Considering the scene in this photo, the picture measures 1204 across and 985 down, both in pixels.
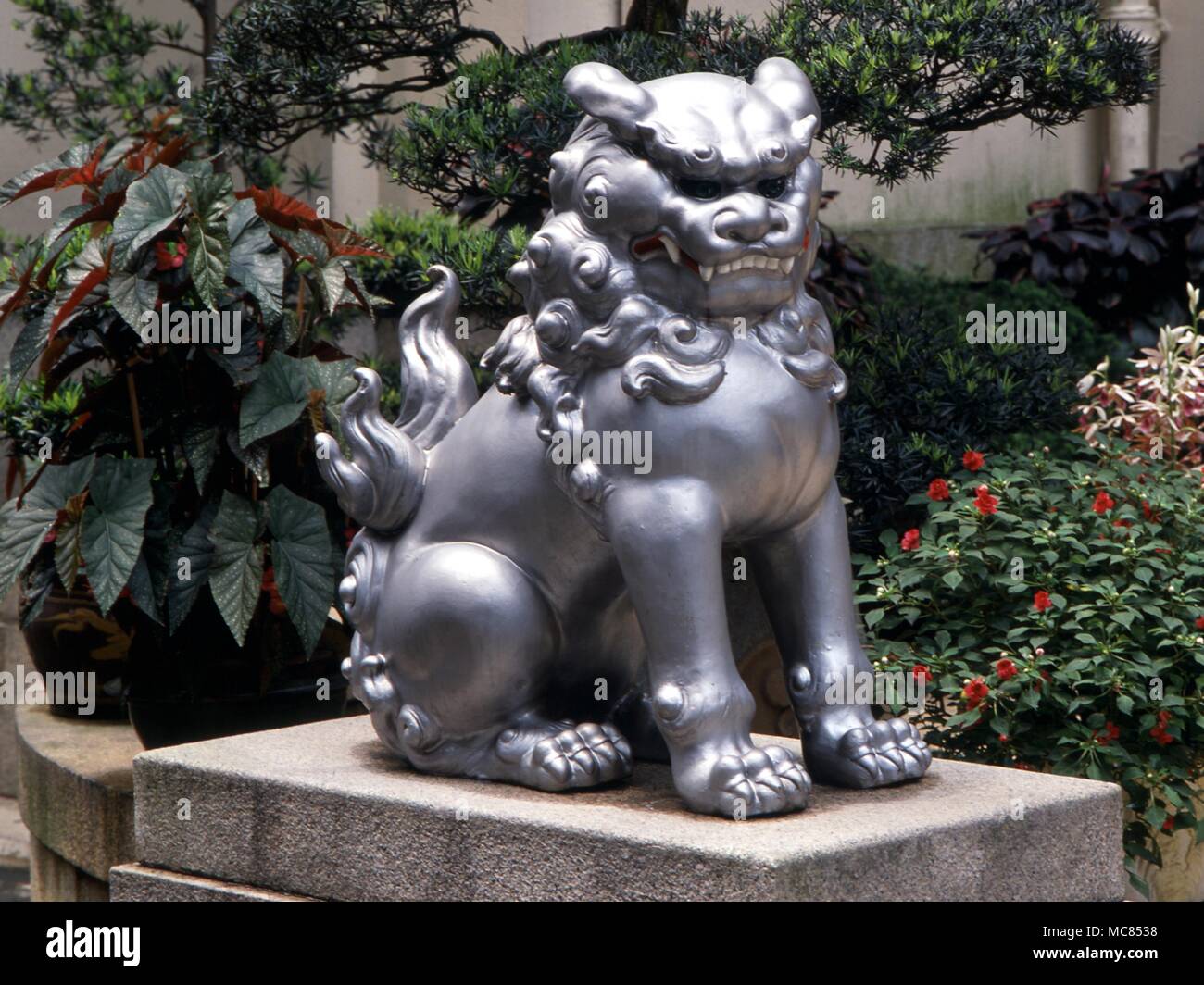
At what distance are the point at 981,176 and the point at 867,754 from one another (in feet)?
19.5

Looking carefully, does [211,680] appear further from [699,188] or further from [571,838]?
[699,188]

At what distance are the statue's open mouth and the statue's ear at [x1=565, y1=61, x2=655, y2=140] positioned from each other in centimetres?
17

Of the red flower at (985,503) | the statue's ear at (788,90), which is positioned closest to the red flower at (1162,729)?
the red flower at (985,503)

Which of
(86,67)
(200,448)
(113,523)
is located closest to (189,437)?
(200,448)

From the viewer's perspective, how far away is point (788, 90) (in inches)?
99.4

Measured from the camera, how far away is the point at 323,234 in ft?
13.3

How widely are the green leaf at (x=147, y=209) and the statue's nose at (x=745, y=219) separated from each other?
189 centimetres

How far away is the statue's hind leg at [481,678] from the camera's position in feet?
8.36

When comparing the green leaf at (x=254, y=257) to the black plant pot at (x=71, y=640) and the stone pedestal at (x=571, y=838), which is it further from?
the stone pedestal at (x=571, y=838)

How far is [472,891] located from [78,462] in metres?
2.04

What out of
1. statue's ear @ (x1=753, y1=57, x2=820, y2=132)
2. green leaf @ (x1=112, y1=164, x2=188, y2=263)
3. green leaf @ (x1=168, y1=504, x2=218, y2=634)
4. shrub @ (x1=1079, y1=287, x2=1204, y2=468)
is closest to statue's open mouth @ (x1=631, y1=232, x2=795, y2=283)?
statue's ear @ (x1=753, y1=57, x2=820, y2=132)

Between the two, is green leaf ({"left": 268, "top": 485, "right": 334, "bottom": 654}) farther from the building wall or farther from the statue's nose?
the building wall

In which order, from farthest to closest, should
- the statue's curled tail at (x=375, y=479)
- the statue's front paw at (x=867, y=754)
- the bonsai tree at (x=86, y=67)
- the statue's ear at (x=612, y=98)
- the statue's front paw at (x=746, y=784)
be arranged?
1. the bonsai tree at (x=86, y=67)
2. the statue's curled tail at (x=375, y=479)
3. the statue's front paw at (x=867, y=754)
4. the statue's ear at (x=612, y=98)
5. the statue's front paw at (x=746, y=784)
